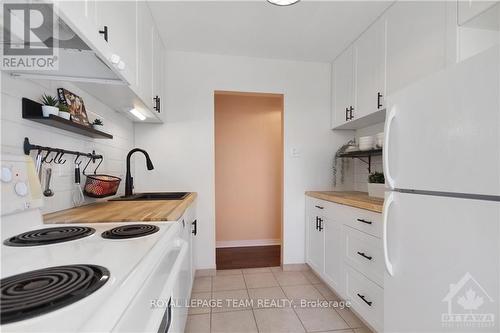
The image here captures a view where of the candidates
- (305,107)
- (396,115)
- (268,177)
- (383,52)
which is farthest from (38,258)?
(268,177)

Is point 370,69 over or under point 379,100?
over

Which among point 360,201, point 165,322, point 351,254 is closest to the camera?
point 165,322

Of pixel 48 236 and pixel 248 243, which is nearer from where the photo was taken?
pixel 48 236

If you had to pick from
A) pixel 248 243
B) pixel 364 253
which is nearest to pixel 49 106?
pixel 364 253

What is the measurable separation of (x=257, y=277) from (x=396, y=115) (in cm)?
205

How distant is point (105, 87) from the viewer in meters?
1.41

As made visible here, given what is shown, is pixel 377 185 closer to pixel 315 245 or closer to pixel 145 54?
pixel 315 245

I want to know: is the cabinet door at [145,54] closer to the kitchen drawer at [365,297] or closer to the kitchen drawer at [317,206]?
the kitchen drawer at [317,206]

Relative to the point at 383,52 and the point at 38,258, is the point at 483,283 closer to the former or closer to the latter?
the point at 38,258

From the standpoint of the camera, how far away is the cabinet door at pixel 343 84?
2404mm

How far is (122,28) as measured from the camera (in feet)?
4.40

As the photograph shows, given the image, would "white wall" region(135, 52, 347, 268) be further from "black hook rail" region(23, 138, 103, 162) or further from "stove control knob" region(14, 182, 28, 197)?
"stove control knob" region(14, 182, 28, 197)

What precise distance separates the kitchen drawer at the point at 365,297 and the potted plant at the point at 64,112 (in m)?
2.02

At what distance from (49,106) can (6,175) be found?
40 centimetres
